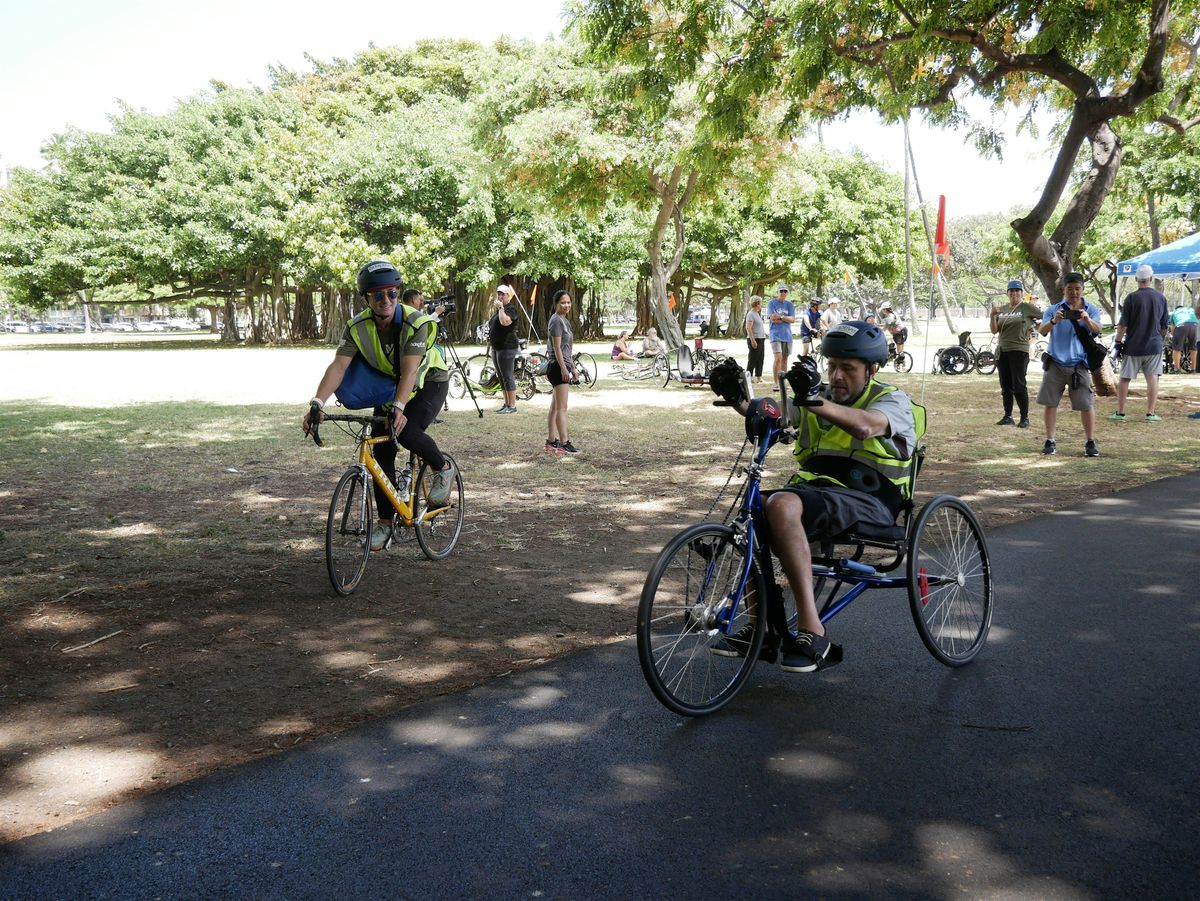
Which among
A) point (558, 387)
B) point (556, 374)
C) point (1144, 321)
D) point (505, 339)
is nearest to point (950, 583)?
point (556, 374)

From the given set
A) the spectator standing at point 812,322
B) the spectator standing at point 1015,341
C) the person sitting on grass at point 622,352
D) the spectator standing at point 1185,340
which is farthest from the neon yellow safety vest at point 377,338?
the spectator standing at point 1185,340

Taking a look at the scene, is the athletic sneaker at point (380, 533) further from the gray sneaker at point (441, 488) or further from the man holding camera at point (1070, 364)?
the man holding camera at point (1070, 364)

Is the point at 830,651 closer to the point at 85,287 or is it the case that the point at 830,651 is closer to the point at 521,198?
the point at 521,198

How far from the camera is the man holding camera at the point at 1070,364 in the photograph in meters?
11.0

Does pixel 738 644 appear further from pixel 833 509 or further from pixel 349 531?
pixel 349 531

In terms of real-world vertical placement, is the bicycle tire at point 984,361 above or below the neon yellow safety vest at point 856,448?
below

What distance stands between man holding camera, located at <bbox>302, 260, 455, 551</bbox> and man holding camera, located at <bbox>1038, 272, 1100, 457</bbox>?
750 cm

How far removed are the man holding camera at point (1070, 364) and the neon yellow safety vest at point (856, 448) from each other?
7536 millimetres

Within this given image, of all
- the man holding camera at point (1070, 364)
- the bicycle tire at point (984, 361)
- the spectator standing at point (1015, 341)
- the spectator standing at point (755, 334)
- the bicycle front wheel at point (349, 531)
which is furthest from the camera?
the bicycle tire at point (984, 361)

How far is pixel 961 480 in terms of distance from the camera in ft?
31.6

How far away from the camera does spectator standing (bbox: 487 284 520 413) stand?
14.8 meters

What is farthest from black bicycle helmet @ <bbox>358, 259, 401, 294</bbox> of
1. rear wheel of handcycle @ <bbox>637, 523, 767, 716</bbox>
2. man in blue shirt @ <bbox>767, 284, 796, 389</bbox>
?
man in blue shirt @ <bbox>767, 284, 796, 389</bbox>

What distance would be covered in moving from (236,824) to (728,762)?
5.28 ft

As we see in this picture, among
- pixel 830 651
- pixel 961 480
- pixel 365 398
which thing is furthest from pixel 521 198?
pixel 830 651
